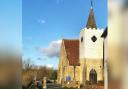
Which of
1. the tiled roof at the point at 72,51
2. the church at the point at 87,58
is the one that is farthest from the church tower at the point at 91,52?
the tiled roof at the point at 72,51

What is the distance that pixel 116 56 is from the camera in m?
1.17

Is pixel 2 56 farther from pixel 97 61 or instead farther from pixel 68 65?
pixel 68 65

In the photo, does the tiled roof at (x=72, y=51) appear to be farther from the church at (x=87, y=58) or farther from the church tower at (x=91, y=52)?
the church tower at (x=91, y=52)

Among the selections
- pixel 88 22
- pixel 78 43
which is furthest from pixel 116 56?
pixel 78 43

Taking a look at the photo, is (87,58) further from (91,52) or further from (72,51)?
(72,51)

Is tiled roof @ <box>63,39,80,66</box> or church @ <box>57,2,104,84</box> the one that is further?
tiled roof @ <box>63,39,80,66</box>

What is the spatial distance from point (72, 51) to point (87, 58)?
17.0 feet

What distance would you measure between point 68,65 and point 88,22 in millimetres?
6394

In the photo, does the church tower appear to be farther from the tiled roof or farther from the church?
the tiled roof

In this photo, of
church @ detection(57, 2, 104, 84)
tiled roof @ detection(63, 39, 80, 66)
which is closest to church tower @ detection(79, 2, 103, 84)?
church @ detection(57, 2, 104, 84)

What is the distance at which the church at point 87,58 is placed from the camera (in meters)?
37.8

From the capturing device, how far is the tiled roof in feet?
136

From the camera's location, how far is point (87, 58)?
38.9 metres

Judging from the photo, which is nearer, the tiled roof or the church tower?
the church tower
